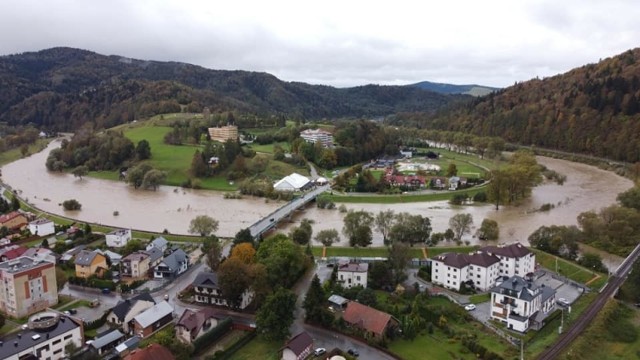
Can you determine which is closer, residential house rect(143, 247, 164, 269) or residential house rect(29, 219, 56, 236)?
residential house rect(143, 247, 164, 269)

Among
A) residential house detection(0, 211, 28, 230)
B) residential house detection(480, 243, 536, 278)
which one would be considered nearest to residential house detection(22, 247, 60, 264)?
residential house detection(0, 211, 28, 230)

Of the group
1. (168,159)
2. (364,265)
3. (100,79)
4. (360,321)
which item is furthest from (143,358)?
(100,79)

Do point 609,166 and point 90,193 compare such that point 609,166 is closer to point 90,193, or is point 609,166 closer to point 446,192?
point 446,192

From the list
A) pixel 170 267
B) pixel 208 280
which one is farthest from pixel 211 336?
pixel 170 267

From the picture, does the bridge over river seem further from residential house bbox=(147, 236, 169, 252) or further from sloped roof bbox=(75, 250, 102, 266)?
sloped roof bbox=(75, 250, 102, 266)

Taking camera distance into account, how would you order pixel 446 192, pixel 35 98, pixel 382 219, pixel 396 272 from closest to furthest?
pixel 396 272 → pixel 382 219 → pixel 446 192 → pixel 35 98
